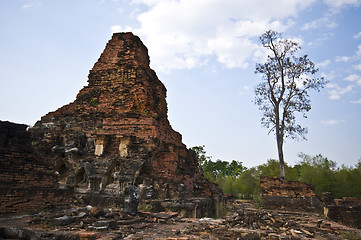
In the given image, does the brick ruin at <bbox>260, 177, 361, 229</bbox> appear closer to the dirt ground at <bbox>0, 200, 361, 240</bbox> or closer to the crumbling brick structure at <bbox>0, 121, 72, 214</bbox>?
the dirt ground at <bbox>0, 200, 361, 240</bbox>

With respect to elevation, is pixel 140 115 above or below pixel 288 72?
below

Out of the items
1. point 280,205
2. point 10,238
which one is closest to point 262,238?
point 10,238

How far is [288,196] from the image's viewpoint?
36.3 ft

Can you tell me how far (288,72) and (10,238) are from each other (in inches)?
666

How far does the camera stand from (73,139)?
11273mm

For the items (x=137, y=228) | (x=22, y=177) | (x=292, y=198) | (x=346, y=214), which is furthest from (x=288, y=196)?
(x=22, y=177)

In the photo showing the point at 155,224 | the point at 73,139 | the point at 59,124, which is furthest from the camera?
the point at 59,124

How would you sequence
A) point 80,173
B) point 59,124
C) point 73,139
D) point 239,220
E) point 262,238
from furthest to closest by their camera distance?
point 59,124, point 73,139, point 80,173, point 239,220, point 262,238

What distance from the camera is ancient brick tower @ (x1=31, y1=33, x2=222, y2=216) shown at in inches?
375

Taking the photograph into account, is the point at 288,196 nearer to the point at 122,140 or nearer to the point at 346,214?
the point at 346,214

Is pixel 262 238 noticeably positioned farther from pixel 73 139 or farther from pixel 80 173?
pixel 73 139

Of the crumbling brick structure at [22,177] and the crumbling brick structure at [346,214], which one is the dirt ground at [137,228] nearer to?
the crumbling brick structure at [22,177]

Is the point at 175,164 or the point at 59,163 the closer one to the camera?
the point at 175,164

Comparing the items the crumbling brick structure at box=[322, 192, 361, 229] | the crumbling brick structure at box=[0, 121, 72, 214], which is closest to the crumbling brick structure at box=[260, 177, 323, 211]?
the crumbling brick structure at box=[322, 192, 361, 229]
